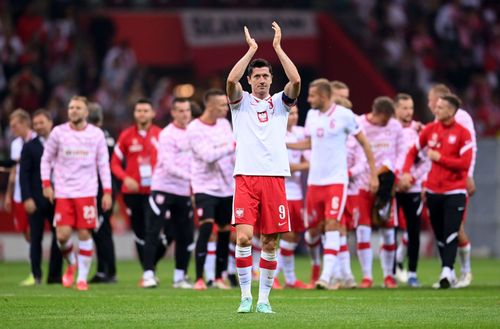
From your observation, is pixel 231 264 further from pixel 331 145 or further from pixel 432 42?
pixel 432 42

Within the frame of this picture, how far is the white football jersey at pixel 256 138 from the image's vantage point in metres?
13.0

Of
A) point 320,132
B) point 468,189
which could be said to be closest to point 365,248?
point 468,189

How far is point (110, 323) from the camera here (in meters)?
11.9

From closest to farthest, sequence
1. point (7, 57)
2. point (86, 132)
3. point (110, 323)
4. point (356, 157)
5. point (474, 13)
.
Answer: point (110, 323) < point (86, 132) < point (356, 157) < point (7, 57) < point (474, 13)

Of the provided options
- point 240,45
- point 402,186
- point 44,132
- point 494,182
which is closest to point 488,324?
point 402,186

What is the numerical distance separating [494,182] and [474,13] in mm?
7414

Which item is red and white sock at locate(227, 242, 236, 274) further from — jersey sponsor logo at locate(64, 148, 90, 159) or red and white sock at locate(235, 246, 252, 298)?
red and white sock at locate(235, 246, 252, 298)

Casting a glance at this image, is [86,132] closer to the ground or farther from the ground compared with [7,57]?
closer to the ground

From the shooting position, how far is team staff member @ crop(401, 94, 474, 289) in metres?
17.1

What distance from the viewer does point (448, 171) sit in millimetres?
17234

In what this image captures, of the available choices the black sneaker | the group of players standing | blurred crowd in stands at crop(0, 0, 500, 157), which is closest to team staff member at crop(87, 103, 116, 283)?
the black sneaker

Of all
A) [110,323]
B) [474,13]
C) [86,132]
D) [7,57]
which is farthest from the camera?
[474,13]

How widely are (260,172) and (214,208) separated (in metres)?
4.47

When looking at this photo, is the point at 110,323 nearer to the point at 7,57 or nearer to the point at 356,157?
the point at 356,157
